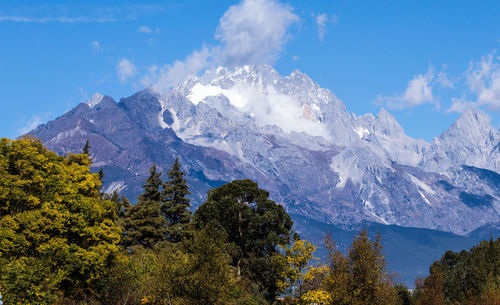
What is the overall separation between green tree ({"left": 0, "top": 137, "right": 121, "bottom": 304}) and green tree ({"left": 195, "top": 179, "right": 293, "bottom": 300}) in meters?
21.1

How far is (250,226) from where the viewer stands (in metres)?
68.9

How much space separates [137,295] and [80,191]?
11.7m

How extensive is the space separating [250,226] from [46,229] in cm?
3090

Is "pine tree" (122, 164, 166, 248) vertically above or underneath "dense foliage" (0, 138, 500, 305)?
above

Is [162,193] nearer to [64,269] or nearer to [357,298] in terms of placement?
[64,269]

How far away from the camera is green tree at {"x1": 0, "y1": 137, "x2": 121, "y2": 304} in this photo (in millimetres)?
39531

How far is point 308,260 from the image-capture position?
54.9 meters

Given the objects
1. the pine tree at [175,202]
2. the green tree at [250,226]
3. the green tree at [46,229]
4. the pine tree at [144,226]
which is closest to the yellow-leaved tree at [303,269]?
the green tree at [250,226]

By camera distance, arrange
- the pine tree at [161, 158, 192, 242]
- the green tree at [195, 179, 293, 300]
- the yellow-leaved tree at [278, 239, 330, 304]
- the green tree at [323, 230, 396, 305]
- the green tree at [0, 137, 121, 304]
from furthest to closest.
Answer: the pine tree at [161, 158, 192, 242]
the green tree at [195, 179, 293, 300]
the yellow-leaved tree at [278, 239, 330, 304]
the green tree at [0, 137, 121, 304]
the green tree at [323, 230, 396, 305]

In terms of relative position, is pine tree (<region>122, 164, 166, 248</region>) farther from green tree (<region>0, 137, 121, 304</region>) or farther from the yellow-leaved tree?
the yellow-leaved tree

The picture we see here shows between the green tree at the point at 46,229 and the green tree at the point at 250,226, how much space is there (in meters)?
21.1

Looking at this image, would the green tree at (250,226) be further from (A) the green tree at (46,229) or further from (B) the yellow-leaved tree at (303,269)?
(A) the green tree at (46,229)

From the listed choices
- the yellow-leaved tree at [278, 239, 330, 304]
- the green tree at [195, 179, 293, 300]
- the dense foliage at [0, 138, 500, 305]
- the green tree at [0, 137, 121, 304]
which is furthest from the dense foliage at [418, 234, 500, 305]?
the green tree at [0, 137, 121, 304]

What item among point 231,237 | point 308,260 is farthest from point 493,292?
point 231,237
